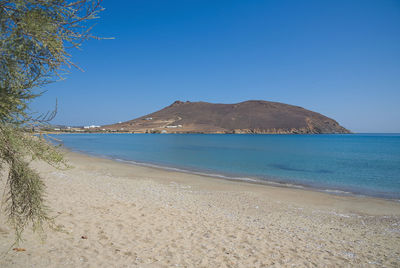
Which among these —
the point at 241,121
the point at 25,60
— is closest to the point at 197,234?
the point at 25,60

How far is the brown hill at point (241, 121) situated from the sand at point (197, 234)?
155 m

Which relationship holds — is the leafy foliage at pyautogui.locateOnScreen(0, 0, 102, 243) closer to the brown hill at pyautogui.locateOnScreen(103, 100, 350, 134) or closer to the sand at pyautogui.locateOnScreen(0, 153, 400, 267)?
the sand at pyautogui.locateOnScreen(0, 153, 400, 267)

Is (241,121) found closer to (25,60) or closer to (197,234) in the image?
(197,234)

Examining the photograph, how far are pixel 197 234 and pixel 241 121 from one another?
170 meters

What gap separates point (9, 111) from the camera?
3.08 m

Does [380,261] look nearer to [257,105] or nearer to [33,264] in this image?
[33,264]

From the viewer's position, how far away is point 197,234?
650 centimetres

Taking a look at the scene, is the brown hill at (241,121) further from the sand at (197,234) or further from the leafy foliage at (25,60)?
the leafy foliage at (25,60)

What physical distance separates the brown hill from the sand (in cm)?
15490

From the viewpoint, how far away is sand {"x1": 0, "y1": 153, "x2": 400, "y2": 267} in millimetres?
5082

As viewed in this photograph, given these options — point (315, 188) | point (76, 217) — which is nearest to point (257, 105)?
point (315, 188)

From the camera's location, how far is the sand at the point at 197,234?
5.08 m

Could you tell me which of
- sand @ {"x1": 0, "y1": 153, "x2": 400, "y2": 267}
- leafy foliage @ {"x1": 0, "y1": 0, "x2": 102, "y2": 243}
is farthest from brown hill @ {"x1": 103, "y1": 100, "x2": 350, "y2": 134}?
leafy foliage @ {"x1": 0, "y1": 0, "x2": 102, "y2": 243}

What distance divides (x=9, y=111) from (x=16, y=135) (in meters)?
0.34
